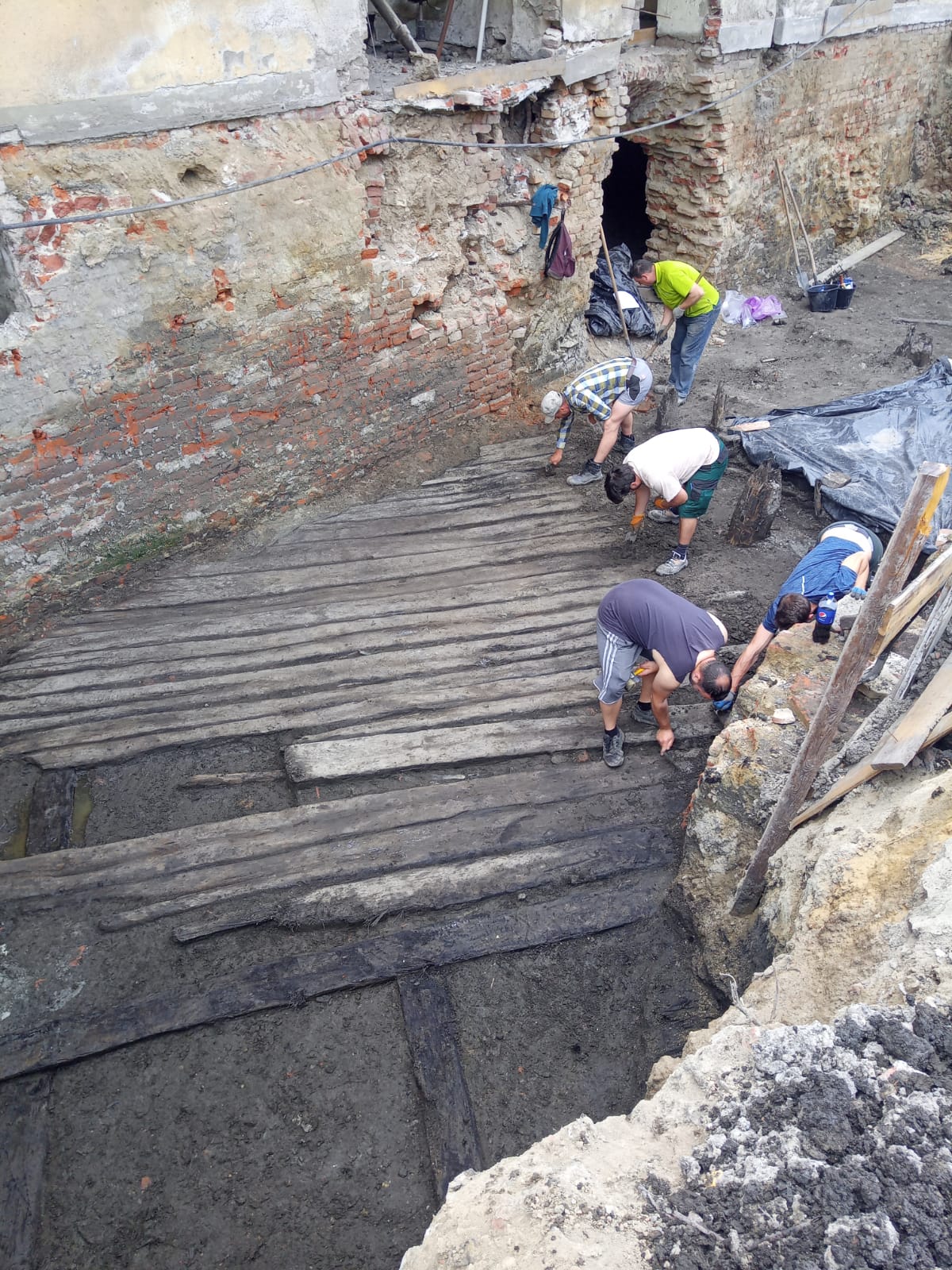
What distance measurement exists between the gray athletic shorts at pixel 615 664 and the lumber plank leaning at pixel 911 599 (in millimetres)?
1682

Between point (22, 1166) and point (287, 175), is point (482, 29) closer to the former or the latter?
point (287, 175)

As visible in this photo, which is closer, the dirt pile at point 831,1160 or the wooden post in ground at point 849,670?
the dirt pile at point 831,1160

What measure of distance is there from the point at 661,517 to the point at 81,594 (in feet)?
13.7

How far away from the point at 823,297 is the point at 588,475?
576 centimetres

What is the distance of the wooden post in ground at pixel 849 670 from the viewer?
2.58m

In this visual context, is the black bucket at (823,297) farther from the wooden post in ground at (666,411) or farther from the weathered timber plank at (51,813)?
the weathered timber plank at (51,813)

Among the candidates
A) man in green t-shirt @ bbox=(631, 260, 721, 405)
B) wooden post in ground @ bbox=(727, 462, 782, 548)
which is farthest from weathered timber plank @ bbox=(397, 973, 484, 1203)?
man in green t-shirt @ bbox=(631, 260, 721, 405)

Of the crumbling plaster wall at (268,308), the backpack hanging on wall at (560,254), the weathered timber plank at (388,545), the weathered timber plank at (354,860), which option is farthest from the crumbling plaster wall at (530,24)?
the weathered timber plank at (354,860)

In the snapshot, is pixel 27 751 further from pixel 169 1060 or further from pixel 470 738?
pixel 470 738

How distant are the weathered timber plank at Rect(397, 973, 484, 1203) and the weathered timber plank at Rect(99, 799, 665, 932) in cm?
49

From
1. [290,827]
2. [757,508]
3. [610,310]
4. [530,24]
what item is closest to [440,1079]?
[290,827]

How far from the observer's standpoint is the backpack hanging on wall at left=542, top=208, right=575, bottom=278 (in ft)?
25.2

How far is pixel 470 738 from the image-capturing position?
4820 millimetres

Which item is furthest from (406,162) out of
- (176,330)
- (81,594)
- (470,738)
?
(470,738)
